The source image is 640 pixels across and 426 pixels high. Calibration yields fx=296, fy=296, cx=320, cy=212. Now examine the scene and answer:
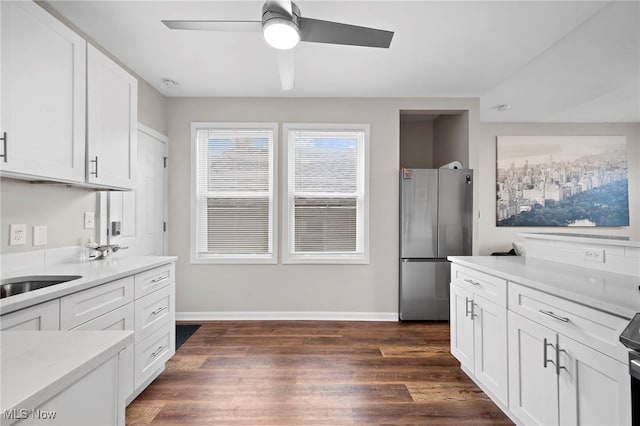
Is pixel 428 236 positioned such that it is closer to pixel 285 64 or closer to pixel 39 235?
pixel 285 64

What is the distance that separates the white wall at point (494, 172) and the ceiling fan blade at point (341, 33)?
379 cm

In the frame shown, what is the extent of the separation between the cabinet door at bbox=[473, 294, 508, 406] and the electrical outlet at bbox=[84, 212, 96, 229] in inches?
116

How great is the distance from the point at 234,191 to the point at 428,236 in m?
2.39

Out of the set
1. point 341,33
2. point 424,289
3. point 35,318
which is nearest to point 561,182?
point 424,289

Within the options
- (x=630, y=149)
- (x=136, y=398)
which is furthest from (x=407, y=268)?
(x=630, y=149)

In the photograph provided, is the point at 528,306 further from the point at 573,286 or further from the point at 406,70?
the point at 406,70

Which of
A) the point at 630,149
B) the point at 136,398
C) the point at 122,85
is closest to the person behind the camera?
the point at 136,398

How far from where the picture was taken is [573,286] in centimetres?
134

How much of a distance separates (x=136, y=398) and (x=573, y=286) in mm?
2651

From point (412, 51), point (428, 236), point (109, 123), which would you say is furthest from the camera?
point (428, 236)

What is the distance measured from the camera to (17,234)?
5.84 ft

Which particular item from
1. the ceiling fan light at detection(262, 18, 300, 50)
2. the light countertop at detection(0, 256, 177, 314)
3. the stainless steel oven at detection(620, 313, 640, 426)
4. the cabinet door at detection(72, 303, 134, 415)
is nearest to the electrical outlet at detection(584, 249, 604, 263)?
the stainless steel oven at detection(620, 313, 640, 426)

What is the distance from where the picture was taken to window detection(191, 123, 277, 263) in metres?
3.60

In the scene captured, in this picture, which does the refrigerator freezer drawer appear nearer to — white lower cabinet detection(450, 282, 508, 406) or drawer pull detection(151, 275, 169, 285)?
white lower cabinet detection(450, 282, 508, 406)
